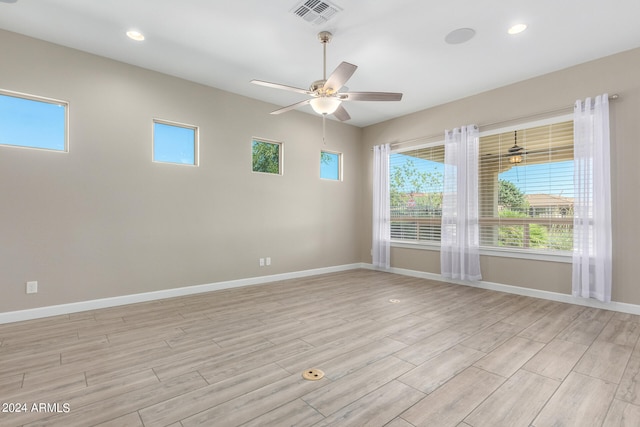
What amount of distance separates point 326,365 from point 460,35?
3613 millimetres

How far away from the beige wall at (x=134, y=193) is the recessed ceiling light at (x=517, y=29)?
3.54m

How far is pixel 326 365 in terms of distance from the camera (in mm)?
2389

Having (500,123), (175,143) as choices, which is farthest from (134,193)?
(500,123)

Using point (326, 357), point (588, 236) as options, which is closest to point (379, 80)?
point (588, 236)

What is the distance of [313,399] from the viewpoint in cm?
195

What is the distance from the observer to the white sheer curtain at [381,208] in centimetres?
633

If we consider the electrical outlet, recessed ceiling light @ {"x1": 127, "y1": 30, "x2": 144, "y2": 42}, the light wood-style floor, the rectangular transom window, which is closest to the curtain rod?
the light wood-style floor

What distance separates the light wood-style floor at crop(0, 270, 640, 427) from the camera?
1811mm

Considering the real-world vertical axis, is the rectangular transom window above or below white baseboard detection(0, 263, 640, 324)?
above

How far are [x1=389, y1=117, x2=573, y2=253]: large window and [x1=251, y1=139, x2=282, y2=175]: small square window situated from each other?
287cm

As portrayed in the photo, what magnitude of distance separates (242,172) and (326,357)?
347 cm

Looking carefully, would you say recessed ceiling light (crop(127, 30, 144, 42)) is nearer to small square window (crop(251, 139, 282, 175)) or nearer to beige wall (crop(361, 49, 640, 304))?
small square window (crop(251, 139, 282, 175))

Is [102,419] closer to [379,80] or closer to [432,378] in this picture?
[432,378]

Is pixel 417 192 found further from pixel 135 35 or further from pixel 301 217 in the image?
pixel 135 35
